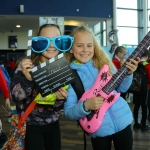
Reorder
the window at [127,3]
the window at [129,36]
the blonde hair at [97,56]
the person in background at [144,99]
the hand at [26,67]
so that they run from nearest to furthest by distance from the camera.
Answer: the hand at [26,67]
the blonde hair at [97,56]
the person in background at [144,99]
the window at [127,3]
the window at [129,36]

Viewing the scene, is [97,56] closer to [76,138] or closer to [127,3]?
[76,138]

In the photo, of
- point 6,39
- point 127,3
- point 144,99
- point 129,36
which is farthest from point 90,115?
point 6,39

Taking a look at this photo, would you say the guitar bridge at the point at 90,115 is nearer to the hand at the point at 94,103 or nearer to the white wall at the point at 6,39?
the hand at the point at 94,103

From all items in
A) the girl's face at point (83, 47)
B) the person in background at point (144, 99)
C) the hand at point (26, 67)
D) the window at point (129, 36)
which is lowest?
the person in background at point (144, 99)

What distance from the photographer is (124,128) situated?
1.62m

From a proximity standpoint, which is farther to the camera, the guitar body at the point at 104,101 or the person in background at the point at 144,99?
the person in background at the point at 144,99

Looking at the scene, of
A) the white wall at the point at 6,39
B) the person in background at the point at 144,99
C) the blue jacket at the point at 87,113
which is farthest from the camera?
the white wall at the point at 6,39

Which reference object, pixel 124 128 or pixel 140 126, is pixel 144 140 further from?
pixel 124 128

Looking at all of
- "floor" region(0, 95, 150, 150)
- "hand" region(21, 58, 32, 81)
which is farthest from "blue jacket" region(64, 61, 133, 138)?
"floor" region(0, 95, 150, 150)

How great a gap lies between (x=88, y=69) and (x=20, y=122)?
63 centimetres

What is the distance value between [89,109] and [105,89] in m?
0.17

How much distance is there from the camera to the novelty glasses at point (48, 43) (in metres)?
1.51

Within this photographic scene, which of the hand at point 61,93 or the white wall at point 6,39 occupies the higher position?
the white wall at point 6,39

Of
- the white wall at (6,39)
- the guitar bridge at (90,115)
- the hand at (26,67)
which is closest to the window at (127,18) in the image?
the white wall at (6,39)
